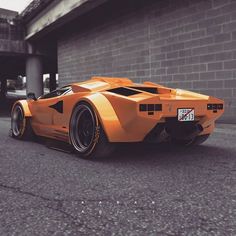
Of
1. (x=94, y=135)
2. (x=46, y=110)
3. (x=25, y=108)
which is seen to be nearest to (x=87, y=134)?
(x=94, y=135)

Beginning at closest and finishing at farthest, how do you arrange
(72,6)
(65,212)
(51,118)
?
(65,212)
(51,118)
(72,6)

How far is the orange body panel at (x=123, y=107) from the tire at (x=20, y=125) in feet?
2.45

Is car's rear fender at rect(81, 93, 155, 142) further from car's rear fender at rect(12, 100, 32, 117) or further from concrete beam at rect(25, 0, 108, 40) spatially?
concrete beam at rect(25, 0, 108, 40)

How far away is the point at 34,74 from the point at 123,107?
17563mm

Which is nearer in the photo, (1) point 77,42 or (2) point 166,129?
(2) point 166,129

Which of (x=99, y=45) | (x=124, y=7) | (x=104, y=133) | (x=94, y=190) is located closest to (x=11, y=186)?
(x=94, y=190)

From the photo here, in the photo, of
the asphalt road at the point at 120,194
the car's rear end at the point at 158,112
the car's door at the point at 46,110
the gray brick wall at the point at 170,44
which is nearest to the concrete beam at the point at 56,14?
the gray brick wall at the point at 170,44

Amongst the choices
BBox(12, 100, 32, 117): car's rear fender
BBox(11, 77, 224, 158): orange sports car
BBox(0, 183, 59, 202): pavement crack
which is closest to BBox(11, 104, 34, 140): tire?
BBox(12, 100, 32, 117): car's rear fender

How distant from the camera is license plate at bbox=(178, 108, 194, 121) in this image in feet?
11.6

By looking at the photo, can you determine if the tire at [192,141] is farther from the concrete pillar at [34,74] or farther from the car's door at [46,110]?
the concrete pillar at [34,74]

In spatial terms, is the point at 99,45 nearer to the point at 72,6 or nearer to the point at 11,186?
the point at 72,6

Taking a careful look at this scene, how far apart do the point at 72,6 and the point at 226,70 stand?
7.18m

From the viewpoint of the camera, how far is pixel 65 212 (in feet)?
6.76

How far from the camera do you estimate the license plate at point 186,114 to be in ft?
11.6
